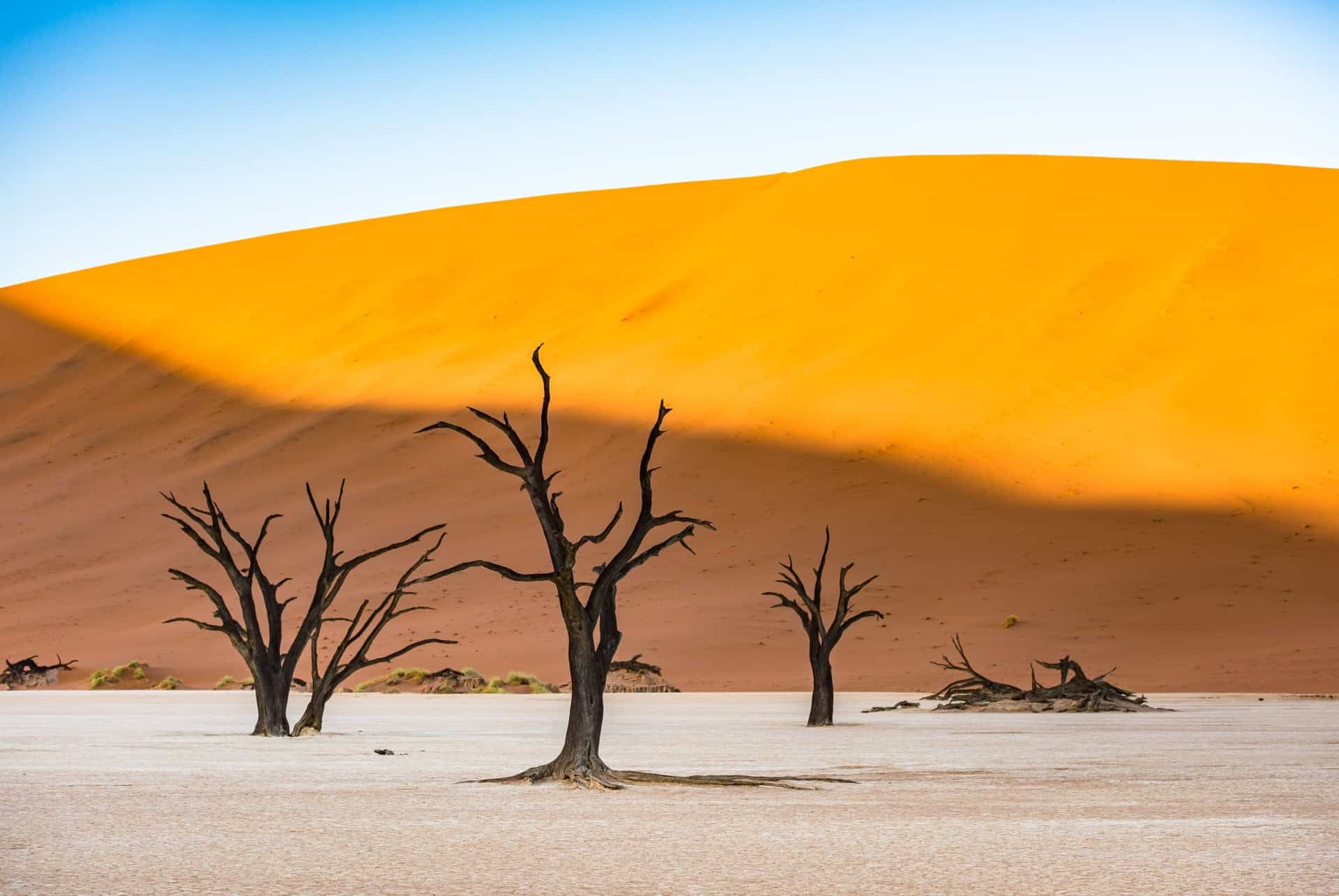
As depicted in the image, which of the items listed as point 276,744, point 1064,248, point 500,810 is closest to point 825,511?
point 1064,248

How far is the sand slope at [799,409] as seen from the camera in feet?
139

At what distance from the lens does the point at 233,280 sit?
8050cm

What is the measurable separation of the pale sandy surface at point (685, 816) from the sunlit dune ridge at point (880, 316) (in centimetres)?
3139

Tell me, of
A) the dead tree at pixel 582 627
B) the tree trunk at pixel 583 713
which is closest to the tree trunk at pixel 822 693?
the dead tree at pixel 582 627

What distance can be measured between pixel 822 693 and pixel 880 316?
38.8 meters

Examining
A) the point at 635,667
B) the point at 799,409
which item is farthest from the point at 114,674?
the point at 799,409

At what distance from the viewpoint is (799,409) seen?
5375 centimetres

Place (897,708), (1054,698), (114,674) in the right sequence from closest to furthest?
(1054,698) < (897,708) < (114,674)

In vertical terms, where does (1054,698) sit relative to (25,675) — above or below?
below

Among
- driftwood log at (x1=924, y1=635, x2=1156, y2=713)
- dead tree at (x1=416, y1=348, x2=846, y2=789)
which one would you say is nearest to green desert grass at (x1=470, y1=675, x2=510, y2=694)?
driftwood log at (x1=924, y1=635, x2=1156, y2=713)

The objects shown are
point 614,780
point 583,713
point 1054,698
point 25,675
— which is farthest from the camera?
point 25,675

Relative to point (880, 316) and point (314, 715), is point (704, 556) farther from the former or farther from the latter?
point (314, 715)

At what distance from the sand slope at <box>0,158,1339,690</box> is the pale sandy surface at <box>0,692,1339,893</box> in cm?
2077

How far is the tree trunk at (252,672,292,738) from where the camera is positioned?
736 inches
